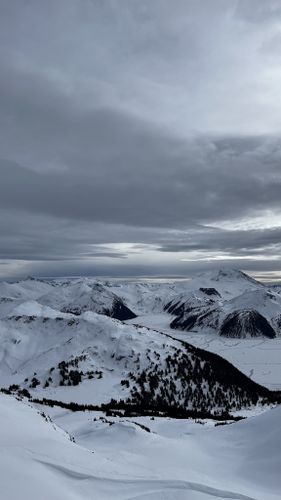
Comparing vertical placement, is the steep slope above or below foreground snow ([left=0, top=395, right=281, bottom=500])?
below

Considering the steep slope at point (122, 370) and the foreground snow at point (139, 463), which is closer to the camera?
the foreground snow at point (139, 463)

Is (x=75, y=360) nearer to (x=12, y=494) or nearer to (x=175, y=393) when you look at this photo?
(x=175, y=393)

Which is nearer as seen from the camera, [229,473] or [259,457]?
[229,473]

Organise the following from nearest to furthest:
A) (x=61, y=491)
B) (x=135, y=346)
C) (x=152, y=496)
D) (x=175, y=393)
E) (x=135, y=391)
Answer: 1. (x=61, y=491)
2. (x=152, y=496)
3. (x=135, y=391)
4. (x=175, y=393)
5. (x=135, y=346)

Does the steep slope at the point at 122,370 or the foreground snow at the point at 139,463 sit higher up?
the foreground snow at the point at 139,463

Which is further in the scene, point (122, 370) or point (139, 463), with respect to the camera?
point (122, 370)

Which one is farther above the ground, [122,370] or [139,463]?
[139,463]

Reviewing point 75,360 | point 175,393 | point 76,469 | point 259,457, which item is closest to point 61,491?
point 76,469

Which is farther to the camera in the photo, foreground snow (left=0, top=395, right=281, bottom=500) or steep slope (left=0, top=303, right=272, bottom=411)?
steep slope (left=0, top=303, right=272, bottom=411)
